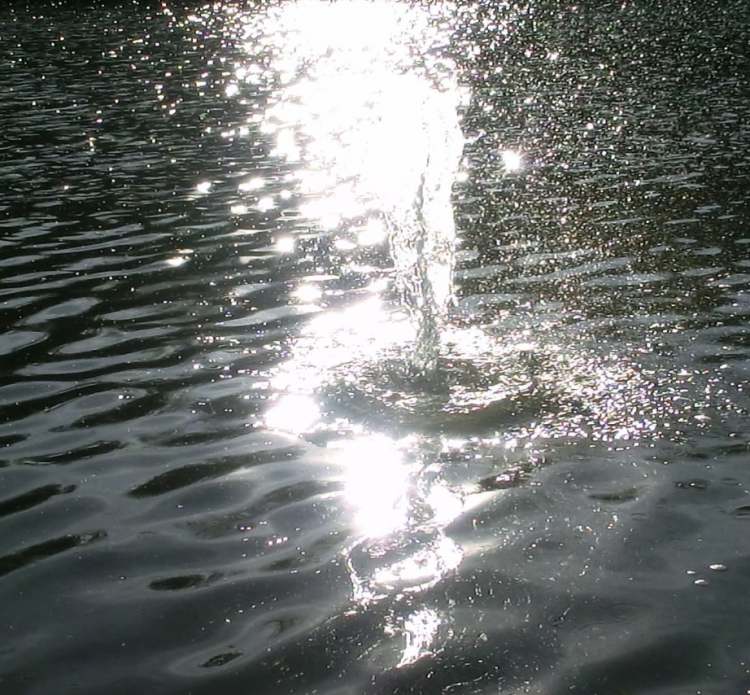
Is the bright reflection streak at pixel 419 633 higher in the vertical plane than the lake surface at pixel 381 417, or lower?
lower

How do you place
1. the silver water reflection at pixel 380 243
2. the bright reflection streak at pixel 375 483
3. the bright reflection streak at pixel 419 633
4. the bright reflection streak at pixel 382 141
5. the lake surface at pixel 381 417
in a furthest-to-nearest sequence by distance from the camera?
the bright reflection streak at pixel 382 141 → the bright reflection streak at pixel 375 483 → the silver water reflection at pixel 380 243 → the lake surface at pixel 381 417 → the bright reflection streak at pixel 419 633

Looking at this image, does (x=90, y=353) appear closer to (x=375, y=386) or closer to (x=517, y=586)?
(x=375, y=386)

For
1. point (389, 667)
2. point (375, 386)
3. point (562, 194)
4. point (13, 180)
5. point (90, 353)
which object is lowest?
point (389, 667)

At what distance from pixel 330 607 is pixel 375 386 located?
3.15 metres

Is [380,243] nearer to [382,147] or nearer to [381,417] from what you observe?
[381,417]

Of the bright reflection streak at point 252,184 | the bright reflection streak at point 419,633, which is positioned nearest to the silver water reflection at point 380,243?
the bright reflection streak at point 419,633

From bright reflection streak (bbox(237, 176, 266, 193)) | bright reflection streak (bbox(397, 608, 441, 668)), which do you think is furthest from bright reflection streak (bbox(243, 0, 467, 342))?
bright reflection streak (bbox(397, 608, 441, 668))

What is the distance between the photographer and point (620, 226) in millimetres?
13094

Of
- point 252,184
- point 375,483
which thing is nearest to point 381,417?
point 375,483

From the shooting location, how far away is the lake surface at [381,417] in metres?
5.00

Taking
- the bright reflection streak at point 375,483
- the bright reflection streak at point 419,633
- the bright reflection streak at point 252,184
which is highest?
the bright reflection streak at point 252,184

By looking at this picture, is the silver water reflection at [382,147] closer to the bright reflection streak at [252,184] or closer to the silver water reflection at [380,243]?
the silver water reflection at [380,243]

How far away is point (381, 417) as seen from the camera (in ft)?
25.0

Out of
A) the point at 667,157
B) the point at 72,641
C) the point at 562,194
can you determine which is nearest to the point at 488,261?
the point at 562,194
